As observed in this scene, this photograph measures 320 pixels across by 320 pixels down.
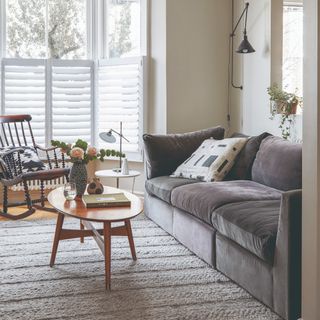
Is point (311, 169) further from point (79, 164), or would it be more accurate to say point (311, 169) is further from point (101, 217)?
point (79, 164)

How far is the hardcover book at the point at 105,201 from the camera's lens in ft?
10.4

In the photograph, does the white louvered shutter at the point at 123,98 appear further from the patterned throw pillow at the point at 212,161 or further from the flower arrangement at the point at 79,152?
the flower arrangement at the point at 79,152

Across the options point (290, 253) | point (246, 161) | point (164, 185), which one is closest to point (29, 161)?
point (164, 185)

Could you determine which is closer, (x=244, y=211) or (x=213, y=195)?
(x=244, y=211)

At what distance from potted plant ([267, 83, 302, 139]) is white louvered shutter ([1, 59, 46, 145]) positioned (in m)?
2.54

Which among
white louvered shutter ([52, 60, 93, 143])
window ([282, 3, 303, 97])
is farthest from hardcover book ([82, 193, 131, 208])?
white louvered shutter ([52, 60, 93, 143])

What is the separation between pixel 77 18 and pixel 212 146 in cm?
249

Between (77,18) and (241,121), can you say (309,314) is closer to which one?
(241,121)

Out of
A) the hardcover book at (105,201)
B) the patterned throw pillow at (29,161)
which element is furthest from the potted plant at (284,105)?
the patterned throw pillow at (29,161)

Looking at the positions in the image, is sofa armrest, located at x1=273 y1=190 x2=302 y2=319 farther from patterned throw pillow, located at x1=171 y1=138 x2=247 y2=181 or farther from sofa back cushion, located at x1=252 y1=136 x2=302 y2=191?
patterned throw pillow, located at x1=171 y1=138 x2=247 y2=181

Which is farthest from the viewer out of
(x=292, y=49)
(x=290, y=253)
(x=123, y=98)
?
(x=123, y=98)

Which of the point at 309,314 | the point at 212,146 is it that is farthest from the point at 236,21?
the point at 309,314

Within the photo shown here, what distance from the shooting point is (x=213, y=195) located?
3.34 metres

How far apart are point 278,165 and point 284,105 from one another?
916 millimetres
